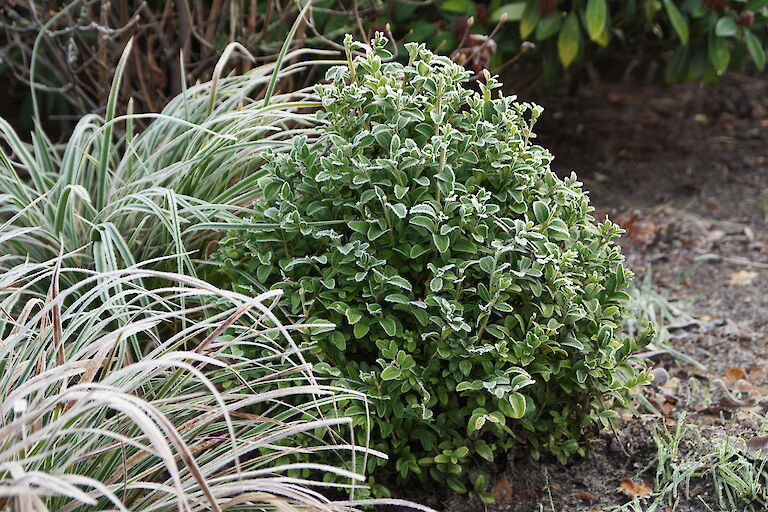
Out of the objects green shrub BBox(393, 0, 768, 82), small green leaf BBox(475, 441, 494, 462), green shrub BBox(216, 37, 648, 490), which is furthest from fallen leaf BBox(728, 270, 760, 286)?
small green leaf BBox(475, 441, 494, 462)

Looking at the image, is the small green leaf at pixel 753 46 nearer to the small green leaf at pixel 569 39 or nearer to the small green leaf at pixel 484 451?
the small green leaf at pixel 569 39

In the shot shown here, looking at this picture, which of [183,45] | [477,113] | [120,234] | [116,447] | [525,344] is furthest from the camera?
[183,45]

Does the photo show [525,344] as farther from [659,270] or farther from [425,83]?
[659,270]

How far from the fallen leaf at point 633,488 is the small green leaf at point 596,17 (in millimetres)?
2030

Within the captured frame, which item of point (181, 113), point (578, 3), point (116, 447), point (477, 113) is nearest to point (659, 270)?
point (578, 3)

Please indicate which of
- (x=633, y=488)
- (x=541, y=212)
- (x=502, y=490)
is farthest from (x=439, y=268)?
(x=633, y=488)

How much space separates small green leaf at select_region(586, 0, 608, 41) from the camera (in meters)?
3.58

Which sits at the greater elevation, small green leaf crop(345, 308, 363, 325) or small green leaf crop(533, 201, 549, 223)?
small green leaf crop(533, 201, 549, 223)

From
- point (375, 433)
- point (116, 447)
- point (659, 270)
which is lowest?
point (659, 270)

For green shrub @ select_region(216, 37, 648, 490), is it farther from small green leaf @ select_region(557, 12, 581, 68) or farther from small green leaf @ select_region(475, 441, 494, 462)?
small green leaf @ select_region(557, 12, 581, 68)

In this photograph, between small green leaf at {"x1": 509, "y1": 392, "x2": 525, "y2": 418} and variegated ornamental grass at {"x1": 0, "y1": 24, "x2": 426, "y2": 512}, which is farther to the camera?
small green leaf at {"x1": 509, "y1": 392, "x2": 525, "y2": 418}

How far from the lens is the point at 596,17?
3.59m

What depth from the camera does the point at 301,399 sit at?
205cm

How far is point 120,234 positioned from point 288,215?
26.6 inches
